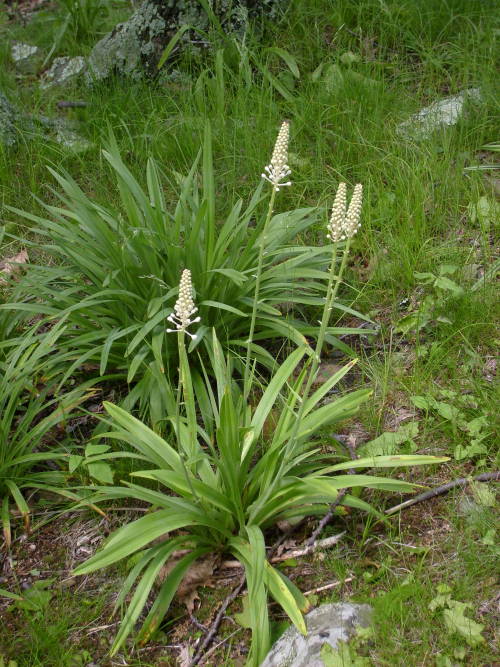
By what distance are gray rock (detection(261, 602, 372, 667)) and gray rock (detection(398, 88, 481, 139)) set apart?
3.09 m

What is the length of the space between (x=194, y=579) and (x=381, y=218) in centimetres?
229

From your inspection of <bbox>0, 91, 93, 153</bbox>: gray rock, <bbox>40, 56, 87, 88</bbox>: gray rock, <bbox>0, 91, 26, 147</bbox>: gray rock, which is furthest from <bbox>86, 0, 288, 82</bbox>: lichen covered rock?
<bbox>0, 91, 26, 147</bbox>: gray rock

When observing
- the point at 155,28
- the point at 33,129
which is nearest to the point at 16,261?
the point at 33,129

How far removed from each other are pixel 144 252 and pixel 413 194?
1.70 m

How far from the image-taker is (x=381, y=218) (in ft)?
13.5

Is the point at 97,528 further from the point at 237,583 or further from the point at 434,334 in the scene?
the point at 434,334

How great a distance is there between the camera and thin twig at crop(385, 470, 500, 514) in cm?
288

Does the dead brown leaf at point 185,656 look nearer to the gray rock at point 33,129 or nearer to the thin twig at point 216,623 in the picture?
the thin twig at point 216,623

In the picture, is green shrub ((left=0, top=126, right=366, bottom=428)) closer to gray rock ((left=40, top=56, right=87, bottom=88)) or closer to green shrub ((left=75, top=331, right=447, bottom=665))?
green shrub ((left=75, top=331, right=447, bottom=665))

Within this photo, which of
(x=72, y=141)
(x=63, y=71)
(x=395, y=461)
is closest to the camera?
(x=395, y=461)

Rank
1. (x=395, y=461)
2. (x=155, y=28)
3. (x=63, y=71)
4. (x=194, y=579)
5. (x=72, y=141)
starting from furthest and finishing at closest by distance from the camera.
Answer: (x=63, y=71) → (x=155, y=28) → (x=72, y=141) → (x=194, y=579) → (x=395, y=461)

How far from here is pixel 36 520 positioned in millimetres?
3301

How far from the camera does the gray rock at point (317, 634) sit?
7.95 ft

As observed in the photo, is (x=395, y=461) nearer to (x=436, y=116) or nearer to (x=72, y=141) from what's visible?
(x=436, y=116)
